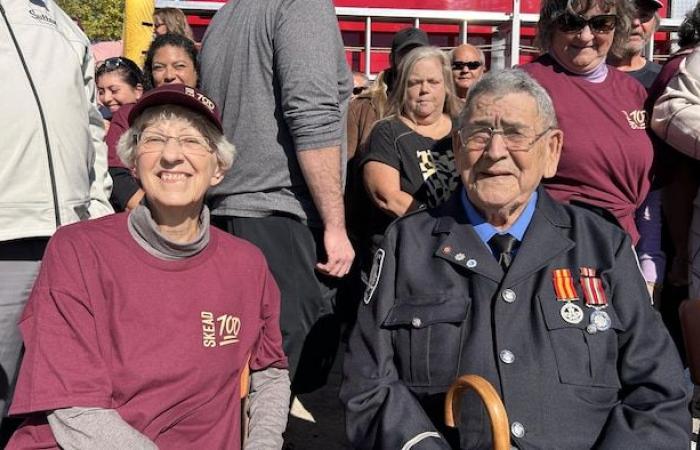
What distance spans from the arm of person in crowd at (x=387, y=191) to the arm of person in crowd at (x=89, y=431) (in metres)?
1.64

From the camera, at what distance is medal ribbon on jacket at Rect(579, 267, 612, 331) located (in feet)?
6.93

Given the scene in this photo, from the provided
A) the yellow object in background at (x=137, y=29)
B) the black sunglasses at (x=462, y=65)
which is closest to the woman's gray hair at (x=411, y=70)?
the black sunglasses at (x=462, y=65)

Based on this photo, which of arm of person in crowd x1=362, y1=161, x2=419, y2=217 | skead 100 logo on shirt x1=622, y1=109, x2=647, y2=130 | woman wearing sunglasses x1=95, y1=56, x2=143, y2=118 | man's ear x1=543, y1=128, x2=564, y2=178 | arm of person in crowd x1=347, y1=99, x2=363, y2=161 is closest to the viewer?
man's ear x1=543, y1=128, x2=564, y2=178

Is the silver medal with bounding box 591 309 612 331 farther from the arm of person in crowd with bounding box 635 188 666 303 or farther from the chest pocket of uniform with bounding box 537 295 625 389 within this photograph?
the arm of person in crowd with bounding box 635 188 666 303

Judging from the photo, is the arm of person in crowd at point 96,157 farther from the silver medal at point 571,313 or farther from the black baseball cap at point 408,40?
the black baseball cap at point 408,40

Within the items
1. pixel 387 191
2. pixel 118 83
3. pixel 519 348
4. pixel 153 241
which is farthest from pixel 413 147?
pixel 118 83

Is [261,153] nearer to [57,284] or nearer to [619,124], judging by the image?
[57,284]

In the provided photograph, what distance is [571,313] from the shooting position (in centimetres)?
211

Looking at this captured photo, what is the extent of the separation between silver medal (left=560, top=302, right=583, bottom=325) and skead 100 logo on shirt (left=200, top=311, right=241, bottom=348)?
37.6 inches

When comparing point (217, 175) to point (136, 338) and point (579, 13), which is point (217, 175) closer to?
point (136, 338)

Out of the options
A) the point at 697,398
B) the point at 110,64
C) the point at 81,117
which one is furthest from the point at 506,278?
the point at 110,64

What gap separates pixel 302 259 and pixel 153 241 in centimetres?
76

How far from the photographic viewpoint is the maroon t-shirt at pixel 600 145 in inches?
110

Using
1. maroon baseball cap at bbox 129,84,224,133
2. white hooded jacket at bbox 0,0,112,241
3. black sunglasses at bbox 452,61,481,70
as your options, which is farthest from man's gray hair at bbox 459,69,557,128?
black sunglasses at bbox 452,61,481,70
